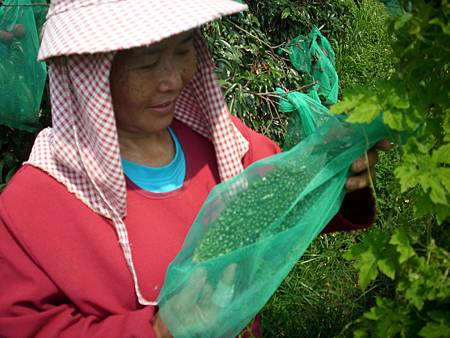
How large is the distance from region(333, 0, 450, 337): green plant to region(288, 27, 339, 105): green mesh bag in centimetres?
319

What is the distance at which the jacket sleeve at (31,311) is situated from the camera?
1.44 m

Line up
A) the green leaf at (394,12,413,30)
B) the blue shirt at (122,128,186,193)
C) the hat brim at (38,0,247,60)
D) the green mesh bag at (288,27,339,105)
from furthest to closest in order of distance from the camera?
the green mesh bag at (288,27,339,105) < the blue shirt at (122,128,186,193) < the hat brim at (38,0,247,60) < the green leaf at (394,12,413,30)

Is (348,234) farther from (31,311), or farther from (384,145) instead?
(31,311)

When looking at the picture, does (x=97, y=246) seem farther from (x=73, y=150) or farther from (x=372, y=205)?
(x=372, y=205)

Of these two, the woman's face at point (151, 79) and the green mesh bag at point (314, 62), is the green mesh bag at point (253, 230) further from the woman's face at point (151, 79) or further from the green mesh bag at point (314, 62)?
the green mesh bag at point (314, 62)

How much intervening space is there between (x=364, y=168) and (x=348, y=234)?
1741 millimetres

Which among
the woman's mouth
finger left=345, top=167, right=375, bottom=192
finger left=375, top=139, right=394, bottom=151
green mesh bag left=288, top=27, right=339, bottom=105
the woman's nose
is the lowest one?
green mesh bag left=288, top=27, right=339, bottom=105

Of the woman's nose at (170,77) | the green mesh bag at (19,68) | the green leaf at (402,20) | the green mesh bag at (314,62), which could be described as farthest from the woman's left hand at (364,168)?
the green mesh bag at (314,62)

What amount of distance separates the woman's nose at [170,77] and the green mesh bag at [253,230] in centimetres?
26

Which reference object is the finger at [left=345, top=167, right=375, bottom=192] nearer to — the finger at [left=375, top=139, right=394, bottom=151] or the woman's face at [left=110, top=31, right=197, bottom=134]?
the finger at [left=375, top=139, right=394, bottom=151]

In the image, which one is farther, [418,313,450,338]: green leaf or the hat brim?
the hat brim

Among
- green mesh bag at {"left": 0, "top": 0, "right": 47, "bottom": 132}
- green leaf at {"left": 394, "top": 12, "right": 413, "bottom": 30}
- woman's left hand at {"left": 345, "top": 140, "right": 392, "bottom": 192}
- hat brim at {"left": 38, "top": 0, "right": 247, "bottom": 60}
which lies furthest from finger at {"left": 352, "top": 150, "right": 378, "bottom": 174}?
green mesh bag at {"left": 0, "top": 0, "right": 47, "bottom": 132}

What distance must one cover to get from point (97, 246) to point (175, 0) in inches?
22.9

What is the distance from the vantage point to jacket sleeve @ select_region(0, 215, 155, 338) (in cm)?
144
